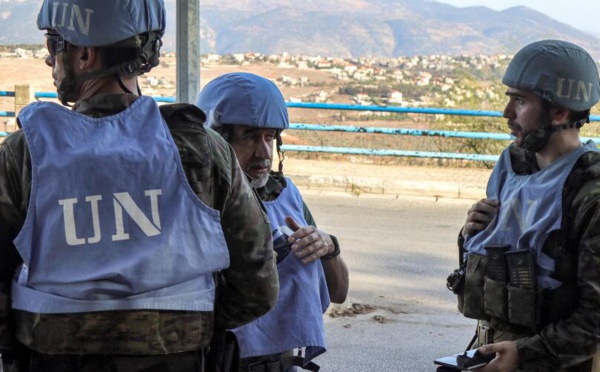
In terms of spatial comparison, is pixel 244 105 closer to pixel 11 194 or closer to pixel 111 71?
pixel 111 71

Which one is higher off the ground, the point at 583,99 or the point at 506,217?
the point at 583,99

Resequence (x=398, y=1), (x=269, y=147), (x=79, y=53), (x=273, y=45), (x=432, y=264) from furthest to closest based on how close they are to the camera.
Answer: (x=398, y=1) → (x=273, y=45) → (x=432, y=264) → (x=269, y=147) → (x=79, y=53)

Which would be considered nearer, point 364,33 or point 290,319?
point 290,319

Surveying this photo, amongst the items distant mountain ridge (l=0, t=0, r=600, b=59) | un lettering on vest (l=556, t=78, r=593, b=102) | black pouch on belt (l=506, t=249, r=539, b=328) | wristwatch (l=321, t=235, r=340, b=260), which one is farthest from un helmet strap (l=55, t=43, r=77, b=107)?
distant mountain ridge (l=0, t=0, r=600, b=59)

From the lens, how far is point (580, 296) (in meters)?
2.47

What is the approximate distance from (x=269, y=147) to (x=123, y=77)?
94cm

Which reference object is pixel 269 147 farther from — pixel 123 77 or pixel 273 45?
pixel 273 45

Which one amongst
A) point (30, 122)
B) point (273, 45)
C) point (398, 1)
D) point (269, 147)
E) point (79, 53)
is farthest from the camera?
point (398, 1)

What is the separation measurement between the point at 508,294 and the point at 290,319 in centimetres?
65

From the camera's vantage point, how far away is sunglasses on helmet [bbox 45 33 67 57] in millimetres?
1943

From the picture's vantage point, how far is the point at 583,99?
270 centimetres

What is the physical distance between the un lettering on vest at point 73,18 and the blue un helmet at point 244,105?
0.90 meters

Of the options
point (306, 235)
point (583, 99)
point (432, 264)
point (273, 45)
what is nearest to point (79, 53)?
point (306, 235)

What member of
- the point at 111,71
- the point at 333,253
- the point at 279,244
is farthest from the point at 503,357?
the point at 111,71
